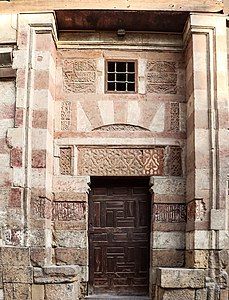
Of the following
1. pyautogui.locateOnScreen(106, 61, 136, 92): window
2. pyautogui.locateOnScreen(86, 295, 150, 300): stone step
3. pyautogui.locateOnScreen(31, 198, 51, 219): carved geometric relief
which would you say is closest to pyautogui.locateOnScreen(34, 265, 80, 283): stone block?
pyautogui.locateOnScreen(31, 198, 51, 219): carved geometric relief

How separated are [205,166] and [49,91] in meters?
2.67

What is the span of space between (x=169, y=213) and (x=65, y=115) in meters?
2.32

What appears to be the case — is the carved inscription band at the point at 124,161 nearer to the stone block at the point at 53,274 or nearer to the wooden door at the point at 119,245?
the wooden door at the point at 119,245

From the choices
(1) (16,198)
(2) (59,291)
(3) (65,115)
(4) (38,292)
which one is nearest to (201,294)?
(2) (59,291)

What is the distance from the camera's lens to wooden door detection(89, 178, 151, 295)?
8750 mm

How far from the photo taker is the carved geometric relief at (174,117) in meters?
8.90

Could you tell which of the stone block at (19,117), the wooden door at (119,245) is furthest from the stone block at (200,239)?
the stone block at (19,117)

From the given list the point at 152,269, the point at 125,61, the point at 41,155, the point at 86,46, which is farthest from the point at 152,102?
the point at 152,269

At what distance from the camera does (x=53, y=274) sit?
25.7 ft

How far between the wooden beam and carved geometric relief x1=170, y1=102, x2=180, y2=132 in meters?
1.55

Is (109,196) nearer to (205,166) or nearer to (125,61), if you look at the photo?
(205,166)

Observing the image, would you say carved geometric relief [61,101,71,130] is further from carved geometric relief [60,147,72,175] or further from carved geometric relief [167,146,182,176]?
carved geometric relief [167,146,182,176]

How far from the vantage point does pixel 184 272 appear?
309 inches

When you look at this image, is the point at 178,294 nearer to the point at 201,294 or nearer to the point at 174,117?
the point at 201,294
